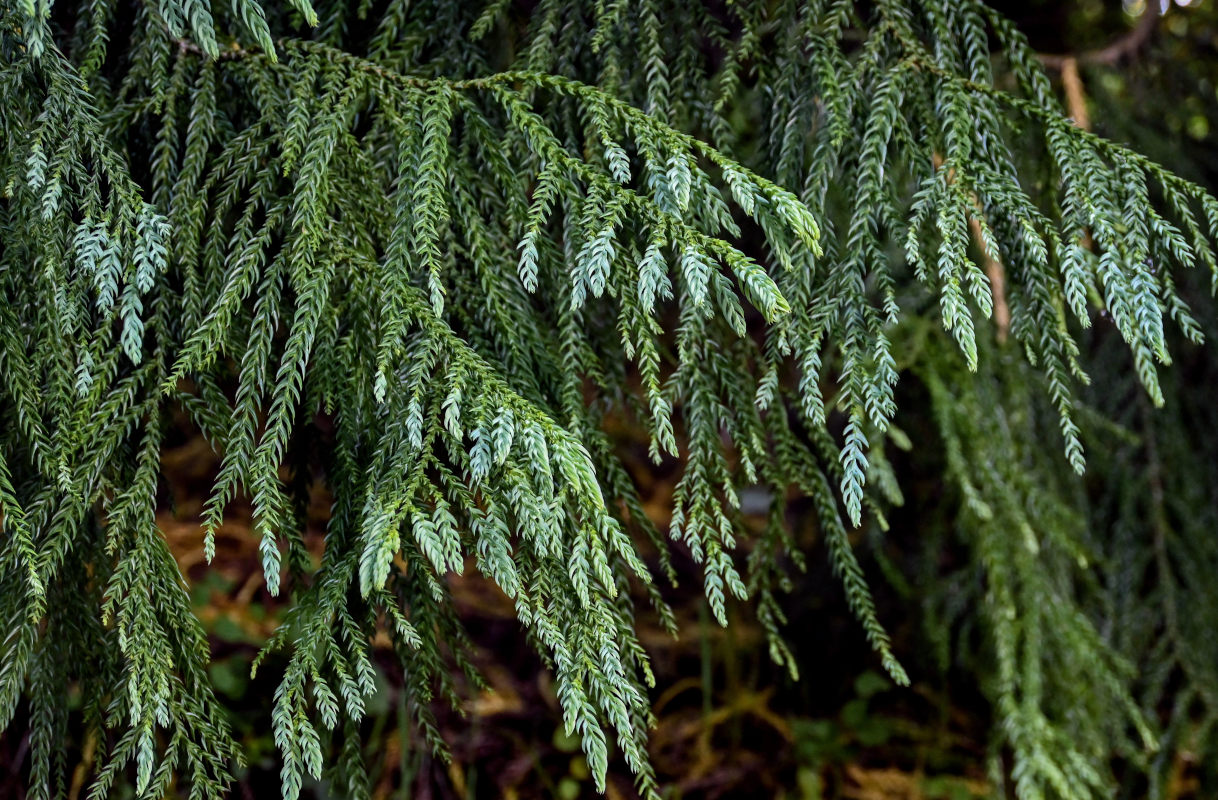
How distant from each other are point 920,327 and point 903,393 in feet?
2.48

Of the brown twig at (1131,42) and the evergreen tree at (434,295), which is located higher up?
the brown twig at (1131,42)

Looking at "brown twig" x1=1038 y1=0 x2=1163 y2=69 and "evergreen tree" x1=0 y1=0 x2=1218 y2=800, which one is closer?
"evergreen tree" x1=0 y1=0 x2=1218 y2=800

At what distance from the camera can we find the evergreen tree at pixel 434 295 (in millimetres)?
1009

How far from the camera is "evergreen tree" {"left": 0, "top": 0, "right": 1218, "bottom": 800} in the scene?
1009 millimetres

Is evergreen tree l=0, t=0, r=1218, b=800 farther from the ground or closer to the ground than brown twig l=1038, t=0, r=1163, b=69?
closer to the ground

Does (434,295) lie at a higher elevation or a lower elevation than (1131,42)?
lower

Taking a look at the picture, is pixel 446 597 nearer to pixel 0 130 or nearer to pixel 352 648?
pixel 352 648

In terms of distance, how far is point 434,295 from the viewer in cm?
100

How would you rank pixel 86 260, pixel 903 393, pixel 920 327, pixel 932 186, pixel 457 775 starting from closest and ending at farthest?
pixel 86 260
pixel 932 186
pixel 920 327
pixel 457 775
pixel 903 393

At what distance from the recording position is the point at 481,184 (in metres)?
1.23

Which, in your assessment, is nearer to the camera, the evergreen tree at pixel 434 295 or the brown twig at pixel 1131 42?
the evergreen tree at pixel 434 295

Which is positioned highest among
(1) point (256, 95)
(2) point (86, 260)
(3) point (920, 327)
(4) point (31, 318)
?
(3) point (920, 327)

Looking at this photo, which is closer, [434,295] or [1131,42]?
[434,295]

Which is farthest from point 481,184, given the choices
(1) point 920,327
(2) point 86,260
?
(1) point 920,327
